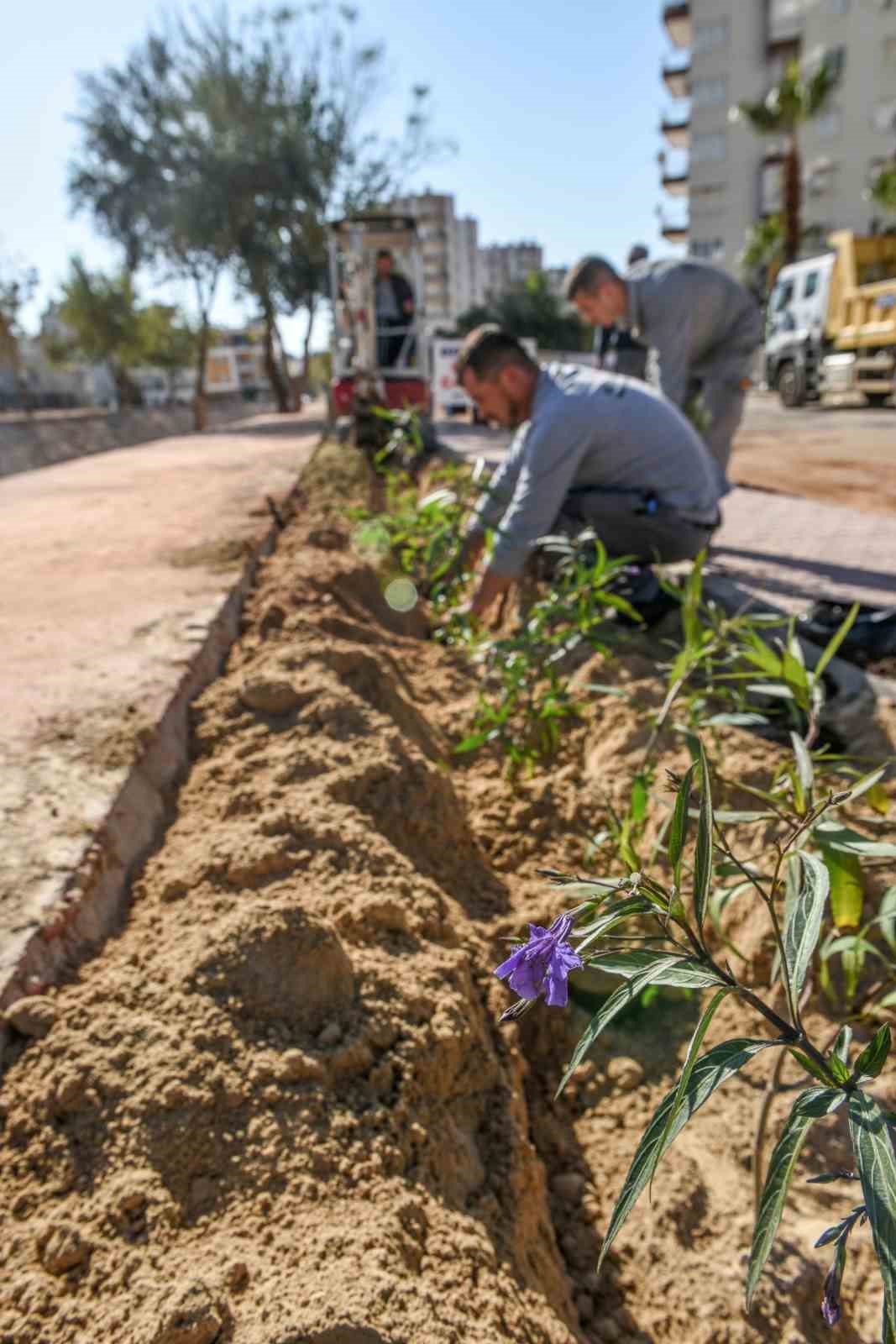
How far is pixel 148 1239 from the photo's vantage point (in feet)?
3.32

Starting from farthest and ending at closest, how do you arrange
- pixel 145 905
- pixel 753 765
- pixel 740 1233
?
pixel 753 765
pixel 145 905
pixel 740 1233

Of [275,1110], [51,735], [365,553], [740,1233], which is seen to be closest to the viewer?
[275,1110]

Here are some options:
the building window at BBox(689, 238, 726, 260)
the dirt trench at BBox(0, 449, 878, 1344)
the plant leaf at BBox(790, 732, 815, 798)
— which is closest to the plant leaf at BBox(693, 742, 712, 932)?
the plant leaf at BBox(790, 732, 815, 798)

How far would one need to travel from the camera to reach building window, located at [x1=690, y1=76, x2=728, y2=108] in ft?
155

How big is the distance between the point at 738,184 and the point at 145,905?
54402mm

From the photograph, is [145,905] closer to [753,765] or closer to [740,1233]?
[740,1233]

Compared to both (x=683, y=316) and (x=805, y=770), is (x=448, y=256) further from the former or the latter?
(x=805, y=770)

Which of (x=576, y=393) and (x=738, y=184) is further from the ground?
(x=738, y=184)

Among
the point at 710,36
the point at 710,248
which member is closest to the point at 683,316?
the point at 710,248

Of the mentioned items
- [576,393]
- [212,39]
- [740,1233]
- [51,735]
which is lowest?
[740,1233]

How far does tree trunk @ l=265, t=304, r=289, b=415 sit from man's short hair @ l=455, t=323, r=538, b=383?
2374 cm

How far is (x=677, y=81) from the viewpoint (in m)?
51.5

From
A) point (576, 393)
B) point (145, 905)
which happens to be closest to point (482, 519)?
point (576, 393)

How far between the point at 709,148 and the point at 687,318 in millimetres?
51745
